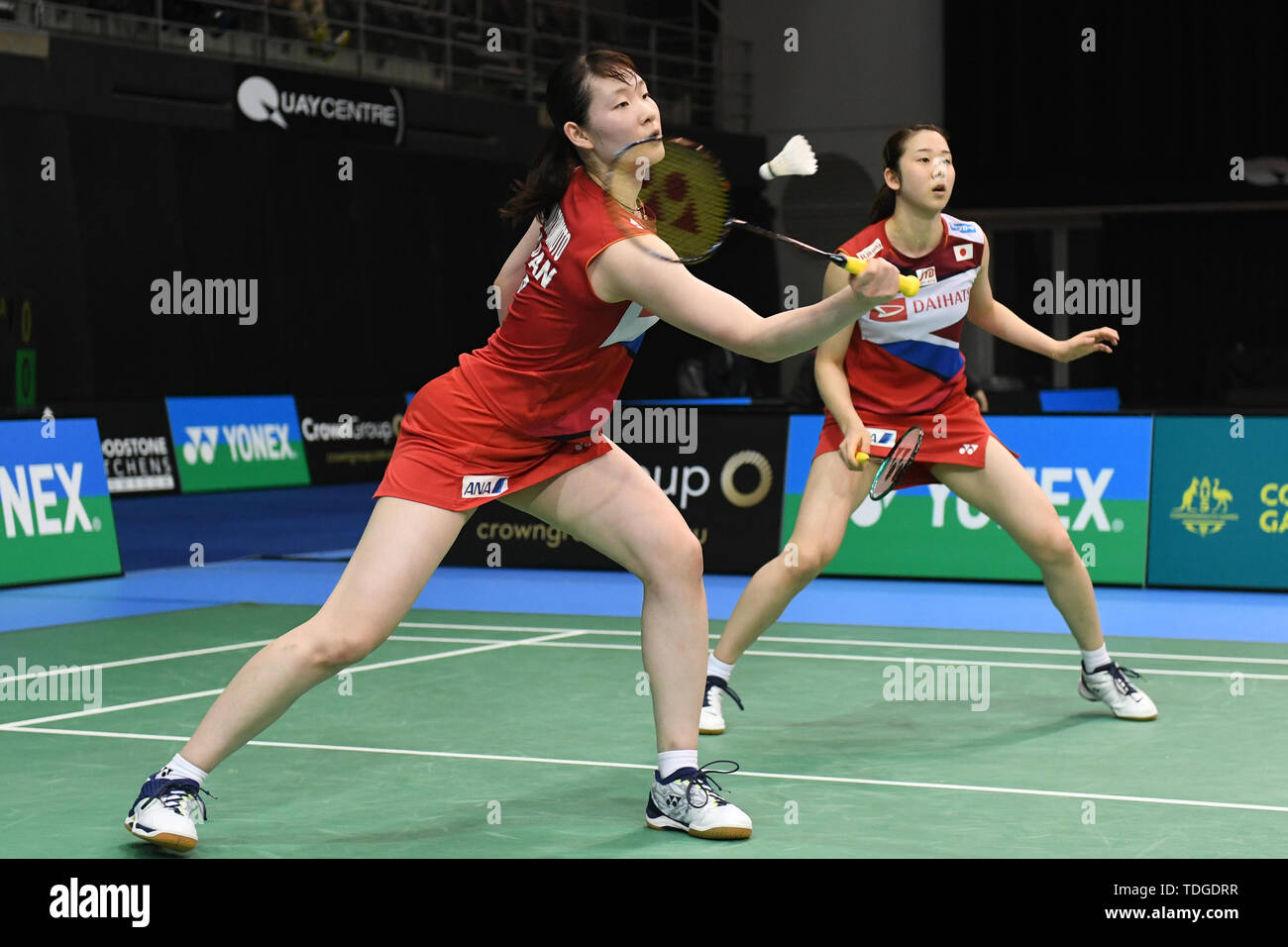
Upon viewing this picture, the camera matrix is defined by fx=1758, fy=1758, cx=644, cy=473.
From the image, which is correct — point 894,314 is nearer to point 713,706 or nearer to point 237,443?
point 713,706

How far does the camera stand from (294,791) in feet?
15.8

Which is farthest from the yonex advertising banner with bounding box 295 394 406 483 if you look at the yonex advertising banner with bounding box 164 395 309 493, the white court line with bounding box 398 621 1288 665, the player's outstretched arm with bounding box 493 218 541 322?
the player's outstretched arm with bounding box 493 218 541 322

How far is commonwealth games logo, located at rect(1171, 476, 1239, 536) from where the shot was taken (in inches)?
365

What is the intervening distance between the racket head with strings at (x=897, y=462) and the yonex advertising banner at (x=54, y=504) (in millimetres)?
5572

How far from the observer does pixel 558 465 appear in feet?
14.0

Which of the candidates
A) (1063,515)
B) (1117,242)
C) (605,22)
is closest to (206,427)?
(1063,515)

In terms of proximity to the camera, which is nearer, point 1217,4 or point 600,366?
point 600,366

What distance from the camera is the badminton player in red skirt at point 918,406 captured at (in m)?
5.67

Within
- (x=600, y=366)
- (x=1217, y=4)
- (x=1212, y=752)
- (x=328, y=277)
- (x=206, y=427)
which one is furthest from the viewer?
(x=1217, y=4)

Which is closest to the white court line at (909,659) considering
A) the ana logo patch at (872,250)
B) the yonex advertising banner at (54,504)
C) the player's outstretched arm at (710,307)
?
the ana logo patch at (872,250)

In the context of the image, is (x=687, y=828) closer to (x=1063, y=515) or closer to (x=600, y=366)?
(x=600, y=366)

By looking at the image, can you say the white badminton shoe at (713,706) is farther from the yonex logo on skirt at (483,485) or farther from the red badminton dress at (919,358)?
the yonex logo on skirt at (483,485)

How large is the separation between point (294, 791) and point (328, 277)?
15549mm

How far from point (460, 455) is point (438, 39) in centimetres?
1710
